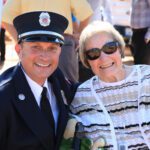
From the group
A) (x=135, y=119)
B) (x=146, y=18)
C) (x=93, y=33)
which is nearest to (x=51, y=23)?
(x=93, y=33)

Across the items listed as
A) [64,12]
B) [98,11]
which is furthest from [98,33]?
[98,11]

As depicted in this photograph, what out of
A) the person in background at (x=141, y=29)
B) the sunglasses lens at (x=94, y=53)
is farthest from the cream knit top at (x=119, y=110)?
the person in background at (x=141, y=29)

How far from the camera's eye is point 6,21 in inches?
156

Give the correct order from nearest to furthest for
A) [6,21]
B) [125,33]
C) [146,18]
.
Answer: [6,21] < [146,18] < [125,33]

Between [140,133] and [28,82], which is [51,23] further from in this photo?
[140,133]

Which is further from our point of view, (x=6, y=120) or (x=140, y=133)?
(x=140, y=133)

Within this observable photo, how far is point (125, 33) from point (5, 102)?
7.36 m

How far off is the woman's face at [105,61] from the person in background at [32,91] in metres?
0.24

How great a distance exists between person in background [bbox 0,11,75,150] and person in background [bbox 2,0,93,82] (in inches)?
30.9

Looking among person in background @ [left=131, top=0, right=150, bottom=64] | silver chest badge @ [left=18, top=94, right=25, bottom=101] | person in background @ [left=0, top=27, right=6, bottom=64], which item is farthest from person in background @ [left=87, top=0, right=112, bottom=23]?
person in background @ [left=0, top=27, right=6, bottom=64]

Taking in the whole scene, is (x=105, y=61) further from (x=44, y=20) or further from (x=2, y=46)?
(x=2, y=46)

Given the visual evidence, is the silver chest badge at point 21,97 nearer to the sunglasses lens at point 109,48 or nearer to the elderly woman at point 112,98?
the elderly woman at point 112,98

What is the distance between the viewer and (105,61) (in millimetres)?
3174

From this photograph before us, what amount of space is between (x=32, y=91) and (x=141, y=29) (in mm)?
2072
